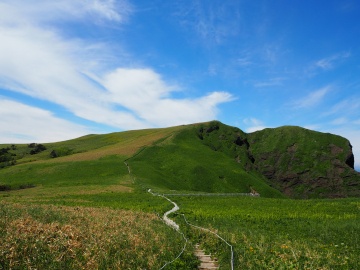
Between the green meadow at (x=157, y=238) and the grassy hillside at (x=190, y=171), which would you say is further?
the grassy hillside at (x=190, y=171)

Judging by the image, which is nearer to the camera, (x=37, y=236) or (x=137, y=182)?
(x=37, y=236)

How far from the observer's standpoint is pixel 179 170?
112m

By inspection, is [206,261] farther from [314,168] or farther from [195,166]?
[314,168]

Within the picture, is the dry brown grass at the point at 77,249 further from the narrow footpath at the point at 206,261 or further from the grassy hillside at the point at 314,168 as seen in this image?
the grassy hillside at the point at 314,168

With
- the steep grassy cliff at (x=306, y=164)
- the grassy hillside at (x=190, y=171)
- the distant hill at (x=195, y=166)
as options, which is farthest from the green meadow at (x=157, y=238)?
the steep grassy cliff at (x=306, y=164)

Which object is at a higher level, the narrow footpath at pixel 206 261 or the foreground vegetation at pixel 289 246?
the foreground vegetation at pixel 289 246

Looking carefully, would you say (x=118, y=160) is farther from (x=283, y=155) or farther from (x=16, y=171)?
(x=283, y=155)

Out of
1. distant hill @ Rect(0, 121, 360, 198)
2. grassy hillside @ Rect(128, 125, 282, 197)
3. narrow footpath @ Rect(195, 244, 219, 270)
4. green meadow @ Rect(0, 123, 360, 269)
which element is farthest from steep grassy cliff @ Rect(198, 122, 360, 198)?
narrow footpath @ Rect(195, 244, 219, 270)

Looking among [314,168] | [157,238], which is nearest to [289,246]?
[157,238]

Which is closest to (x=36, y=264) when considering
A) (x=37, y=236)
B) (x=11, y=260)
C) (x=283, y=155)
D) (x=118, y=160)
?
(x=11, y=260)

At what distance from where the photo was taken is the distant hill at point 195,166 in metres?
93.2

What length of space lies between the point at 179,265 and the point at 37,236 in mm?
6893

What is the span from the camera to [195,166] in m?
116

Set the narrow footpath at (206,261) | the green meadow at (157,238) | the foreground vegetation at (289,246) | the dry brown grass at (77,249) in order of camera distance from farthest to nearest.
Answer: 1. the narrow footpath at (206,261)
2. the foreground vegetation at (289,246)
3. the green meadow at (157,238)
4. the dry brown grass at (77,249)
